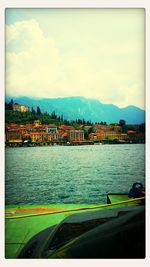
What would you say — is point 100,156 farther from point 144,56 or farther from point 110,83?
point 144,56

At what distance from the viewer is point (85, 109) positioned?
2670 millimetres

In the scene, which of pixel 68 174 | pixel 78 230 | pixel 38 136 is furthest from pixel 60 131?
pixel 78 230

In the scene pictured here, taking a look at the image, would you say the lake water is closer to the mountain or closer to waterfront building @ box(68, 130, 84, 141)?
waterfront building @ box(68, 130, 84, 141)

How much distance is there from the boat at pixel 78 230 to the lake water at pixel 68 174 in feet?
0.26

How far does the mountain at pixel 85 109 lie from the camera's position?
8.63ft

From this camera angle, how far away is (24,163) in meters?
2.66

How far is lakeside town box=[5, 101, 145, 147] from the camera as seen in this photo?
8.70 feet

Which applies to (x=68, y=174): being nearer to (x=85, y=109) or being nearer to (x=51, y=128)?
(x=51, y=128)

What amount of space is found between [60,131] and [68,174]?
0.38 m

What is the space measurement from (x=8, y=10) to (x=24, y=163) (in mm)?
1292

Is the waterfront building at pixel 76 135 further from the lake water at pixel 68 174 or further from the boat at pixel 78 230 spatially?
the boat at pixel 78 230

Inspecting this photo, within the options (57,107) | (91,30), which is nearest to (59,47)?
(91,30)

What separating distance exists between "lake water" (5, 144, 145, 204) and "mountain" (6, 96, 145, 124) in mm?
256
